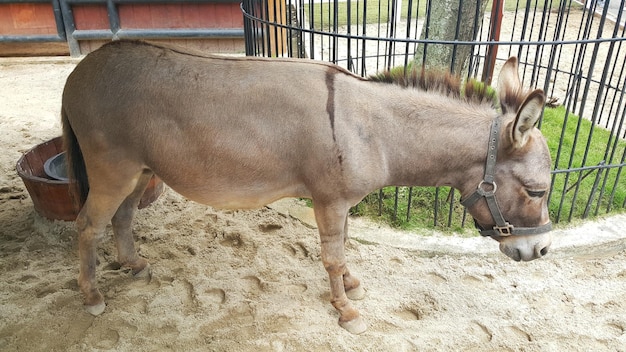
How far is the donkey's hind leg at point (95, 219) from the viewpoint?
2.88m

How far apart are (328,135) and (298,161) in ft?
0.85

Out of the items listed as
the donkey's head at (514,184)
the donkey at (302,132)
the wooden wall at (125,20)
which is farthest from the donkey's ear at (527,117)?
the wooden wall at (125,20)

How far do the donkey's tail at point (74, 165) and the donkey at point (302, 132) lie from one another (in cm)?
23

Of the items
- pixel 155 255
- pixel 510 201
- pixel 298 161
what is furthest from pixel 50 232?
pixel 510 201

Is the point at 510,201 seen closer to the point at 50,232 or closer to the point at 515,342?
the point at 515,342

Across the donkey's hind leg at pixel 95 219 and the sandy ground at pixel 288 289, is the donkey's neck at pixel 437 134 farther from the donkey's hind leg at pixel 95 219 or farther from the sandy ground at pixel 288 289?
the donkey's hind leg at pixel 95 219

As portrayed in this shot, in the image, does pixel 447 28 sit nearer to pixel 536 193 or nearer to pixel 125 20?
pixel 536 193

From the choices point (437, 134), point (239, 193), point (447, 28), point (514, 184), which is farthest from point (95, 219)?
point (447, 28)

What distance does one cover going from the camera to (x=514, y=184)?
262 cm

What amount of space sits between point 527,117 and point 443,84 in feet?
1.98

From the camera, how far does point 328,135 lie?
2.62 meters

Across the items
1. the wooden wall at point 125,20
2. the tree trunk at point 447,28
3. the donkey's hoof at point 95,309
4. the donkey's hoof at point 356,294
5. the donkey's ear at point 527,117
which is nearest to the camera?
the donkey's ear at point 527,117

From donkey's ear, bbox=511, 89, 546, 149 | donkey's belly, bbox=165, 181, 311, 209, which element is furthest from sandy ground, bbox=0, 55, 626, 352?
donkey's ear, bbox=511, 89, 546, 149

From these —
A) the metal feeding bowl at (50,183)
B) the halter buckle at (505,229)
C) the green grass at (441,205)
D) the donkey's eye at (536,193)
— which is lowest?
the green grass at (441,205)
